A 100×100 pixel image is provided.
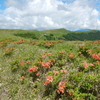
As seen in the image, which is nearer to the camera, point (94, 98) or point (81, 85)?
point (94, 98)

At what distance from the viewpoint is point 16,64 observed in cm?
688

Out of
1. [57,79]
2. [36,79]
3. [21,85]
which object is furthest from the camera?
[36,79]

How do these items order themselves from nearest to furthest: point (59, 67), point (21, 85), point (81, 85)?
point (81, 85) → point (21, 85) → point (59, 67)

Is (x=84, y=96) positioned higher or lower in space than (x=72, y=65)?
lower

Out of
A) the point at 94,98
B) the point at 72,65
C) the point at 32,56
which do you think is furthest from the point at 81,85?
the point at 32,56

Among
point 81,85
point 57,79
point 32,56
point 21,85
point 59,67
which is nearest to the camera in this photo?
point 81,85

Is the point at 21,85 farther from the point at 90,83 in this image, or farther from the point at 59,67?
the point at 90,83

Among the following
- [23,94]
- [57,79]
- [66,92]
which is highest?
[57,79]

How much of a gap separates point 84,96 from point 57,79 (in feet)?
4.66

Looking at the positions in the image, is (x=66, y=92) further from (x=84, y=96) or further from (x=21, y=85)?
(x=21, y=85)

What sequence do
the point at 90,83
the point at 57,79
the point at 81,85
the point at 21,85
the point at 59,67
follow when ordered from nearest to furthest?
the point at 90,83 < the point at 81,85 < the point at 57,79 < the point at 21,85 < the point at 59,67

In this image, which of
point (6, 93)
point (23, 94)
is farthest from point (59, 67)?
point (6, 93)

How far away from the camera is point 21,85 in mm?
5469

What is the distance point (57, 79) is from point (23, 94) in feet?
6.06
